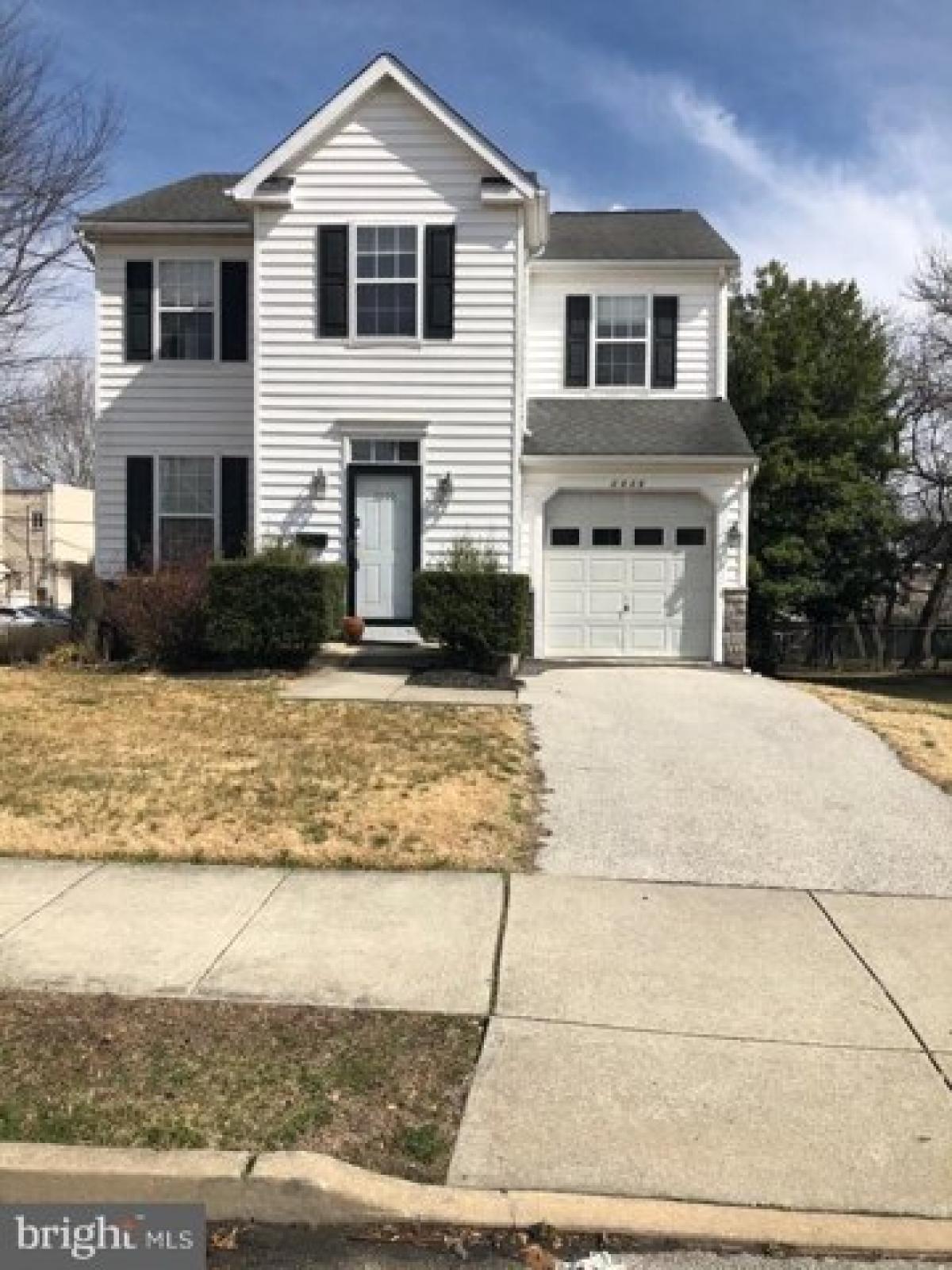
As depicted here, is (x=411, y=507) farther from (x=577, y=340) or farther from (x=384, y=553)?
(x=577, y=340)

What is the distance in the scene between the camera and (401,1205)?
11.5ft

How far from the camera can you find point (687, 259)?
18.4 m

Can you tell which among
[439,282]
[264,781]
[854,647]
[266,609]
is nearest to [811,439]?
[854,647]

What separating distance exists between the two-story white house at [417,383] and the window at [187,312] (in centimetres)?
3

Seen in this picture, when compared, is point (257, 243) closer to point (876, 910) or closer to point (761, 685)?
point (761, 685)

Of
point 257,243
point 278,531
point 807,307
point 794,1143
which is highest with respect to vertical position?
point 807,307

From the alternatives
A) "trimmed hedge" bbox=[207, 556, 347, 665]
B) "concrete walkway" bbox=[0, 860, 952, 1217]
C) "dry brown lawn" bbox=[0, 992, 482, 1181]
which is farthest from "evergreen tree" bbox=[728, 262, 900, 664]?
"dry brown lawn" bbox=[0, 992, 482, 1181]

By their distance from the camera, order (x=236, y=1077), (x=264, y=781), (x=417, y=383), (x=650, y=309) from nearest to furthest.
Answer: (x=236, y=1077) → (x=264, y=781) → (x=417, y=383) → (x=650, y=309)

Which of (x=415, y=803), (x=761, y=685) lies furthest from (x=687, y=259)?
(x=415, y=803)

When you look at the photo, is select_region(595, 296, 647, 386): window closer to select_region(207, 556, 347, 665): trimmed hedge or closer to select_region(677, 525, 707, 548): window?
select_region(677, 525, 707, 548): window

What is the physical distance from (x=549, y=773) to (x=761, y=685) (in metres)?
6.59

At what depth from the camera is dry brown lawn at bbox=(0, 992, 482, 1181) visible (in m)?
3.80

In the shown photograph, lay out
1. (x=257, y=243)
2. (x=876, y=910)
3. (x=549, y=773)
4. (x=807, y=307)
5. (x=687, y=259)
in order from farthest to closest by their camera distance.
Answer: (x=807, y=307)
(x=687, y=259)
(x=257, y=243)
(x=549, y=773)
(x=876, y=910)

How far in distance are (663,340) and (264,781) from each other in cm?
1271
